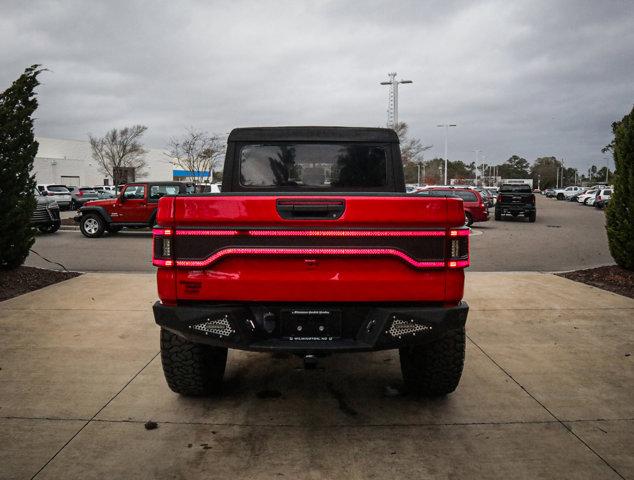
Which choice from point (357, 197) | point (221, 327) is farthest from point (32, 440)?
point (357, 197)

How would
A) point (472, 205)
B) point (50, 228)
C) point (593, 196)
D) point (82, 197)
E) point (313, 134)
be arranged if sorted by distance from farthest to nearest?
point (593, 196)
point (82, 197)
point (472, 205)
point (50, 228)
point (313, 134)

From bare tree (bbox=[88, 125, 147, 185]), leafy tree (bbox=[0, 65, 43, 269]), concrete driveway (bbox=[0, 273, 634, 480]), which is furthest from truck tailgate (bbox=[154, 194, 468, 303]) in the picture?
bare tree (bbox=[88, 125, 147, 185])

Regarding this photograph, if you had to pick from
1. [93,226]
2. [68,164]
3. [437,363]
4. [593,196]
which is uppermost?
[68,164]

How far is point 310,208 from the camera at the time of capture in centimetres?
314

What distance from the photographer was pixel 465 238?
3.20 metres

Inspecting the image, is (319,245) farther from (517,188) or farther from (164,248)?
(517,188)

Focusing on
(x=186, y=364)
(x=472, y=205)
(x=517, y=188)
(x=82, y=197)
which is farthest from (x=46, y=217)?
(x=517, y=188)

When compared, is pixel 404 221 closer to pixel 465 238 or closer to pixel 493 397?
pixel 465 238

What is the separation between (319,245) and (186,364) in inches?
55.1

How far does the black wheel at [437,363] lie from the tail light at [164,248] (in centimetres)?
179

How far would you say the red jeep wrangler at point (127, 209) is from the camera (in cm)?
1662

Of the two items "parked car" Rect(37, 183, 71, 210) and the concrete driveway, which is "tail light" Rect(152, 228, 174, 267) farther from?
"parked car" Rect(37, 183, 71, 210)

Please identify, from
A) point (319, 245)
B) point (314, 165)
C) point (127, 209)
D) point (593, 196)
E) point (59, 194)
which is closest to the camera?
point (319, 245)

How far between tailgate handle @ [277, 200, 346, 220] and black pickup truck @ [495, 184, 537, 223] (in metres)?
23.3
